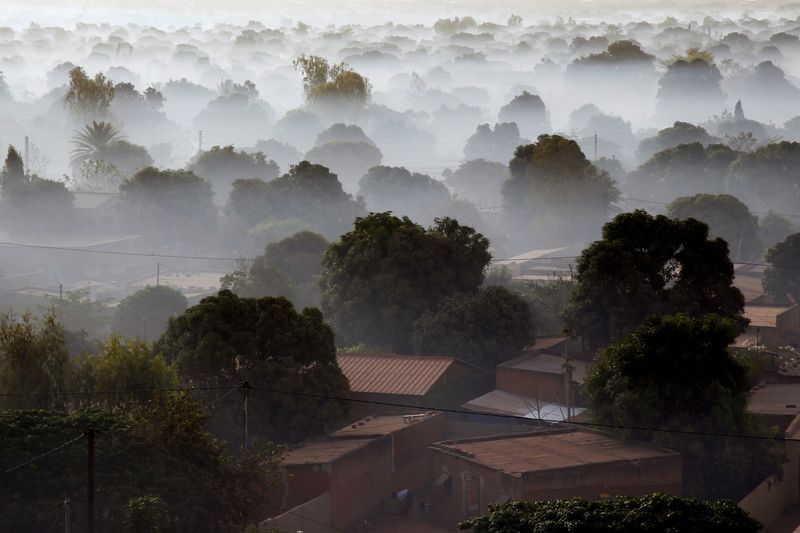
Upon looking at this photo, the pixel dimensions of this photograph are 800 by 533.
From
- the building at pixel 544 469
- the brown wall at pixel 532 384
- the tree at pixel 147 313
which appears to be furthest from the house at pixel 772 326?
the tree at pixel 147 313

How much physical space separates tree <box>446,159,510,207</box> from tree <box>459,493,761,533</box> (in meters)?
47.6

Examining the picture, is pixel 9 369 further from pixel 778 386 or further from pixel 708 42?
pixel 708 42

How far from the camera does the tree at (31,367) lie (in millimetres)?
17812

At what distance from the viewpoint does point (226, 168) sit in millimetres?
58406

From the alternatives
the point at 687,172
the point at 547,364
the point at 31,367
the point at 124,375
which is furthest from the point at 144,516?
the point at 687,172

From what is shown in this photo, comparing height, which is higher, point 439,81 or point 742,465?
point 439,81

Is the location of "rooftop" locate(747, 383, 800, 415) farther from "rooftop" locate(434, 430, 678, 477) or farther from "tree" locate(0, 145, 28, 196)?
"tree" locate(0, 145, 28, 196)

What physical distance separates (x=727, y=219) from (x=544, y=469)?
26.6m

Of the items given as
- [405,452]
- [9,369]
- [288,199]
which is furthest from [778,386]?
[288,199]

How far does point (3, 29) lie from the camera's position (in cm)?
17412

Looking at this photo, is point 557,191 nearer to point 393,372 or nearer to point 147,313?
point 147,313

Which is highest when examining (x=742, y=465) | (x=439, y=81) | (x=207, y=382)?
(x=439, y=81)

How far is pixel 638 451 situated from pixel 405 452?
3.37m

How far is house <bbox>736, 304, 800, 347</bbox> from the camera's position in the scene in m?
26.3
